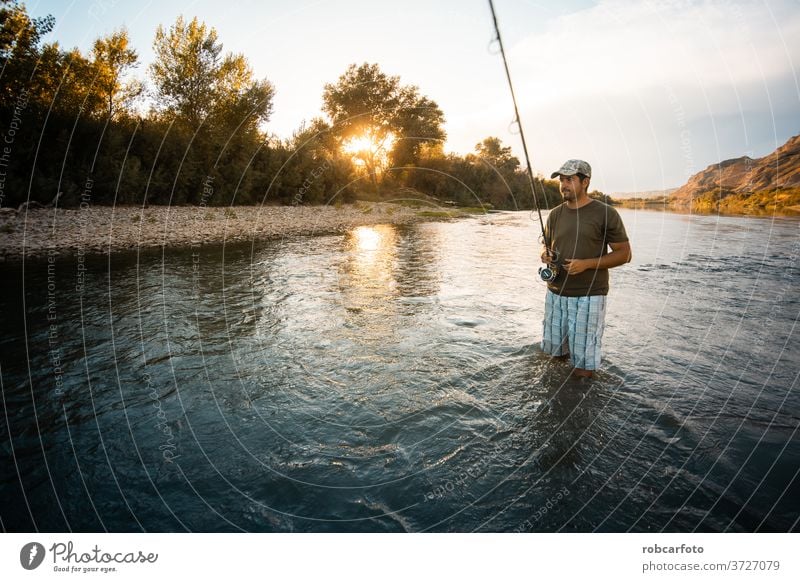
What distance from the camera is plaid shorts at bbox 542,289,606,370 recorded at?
5.11 m

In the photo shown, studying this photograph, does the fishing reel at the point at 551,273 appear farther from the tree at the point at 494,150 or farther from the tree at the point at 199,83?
the tree at the point at 494,150

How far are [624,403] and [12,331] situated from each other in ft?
32.6

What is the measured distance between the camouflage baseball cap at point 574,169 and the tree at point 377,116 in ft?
164

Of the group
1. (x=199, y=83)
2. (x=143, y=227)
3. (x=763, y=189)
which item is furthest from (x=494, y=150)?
(x=143, y=227)

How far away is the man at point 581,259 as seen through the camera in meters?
4.86

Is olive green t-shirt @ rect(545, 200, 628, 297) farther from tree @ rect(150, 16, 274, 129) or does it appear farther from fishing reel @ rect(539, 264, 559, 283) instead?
tree @ rect(150, 16, 274, 129)

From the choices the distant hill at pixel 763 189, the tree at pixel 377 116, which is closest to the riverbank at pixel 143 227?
the tree at pixel 377 116

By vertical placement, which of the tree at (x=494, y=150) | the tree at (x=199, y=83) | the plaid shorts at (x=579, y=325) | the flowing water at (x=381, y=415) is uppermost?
the tree at (x=494, y=150)

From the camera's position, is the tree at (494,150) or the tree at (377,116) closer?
the tree at (377,116)

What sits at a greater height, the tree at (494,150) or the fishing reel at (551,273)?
the tree at (494,150)

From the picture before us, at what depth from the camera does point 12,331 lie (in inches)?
278

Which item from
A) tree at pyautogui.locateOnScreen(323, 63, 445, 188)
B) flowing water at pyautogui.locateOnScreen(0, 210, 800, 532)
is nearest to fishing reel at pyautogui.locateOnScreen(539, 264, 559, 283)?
flowing water at pyautogui.locateOnScreen(0, 210, 800, 532)

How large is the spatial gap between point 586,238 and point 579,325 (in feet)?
3.74

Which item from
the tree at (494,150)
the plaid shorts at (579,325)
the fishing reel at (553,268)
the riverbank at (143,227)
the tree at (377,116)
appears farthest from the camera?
the tree at (494,150)
